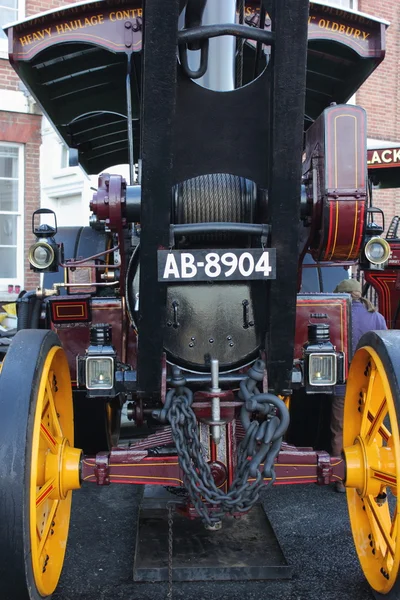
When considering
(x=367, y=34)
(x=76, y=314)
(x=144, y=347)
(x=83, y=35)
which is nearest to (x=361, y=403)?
(x=144, y=347)

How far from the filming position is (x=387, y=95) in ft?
35.7

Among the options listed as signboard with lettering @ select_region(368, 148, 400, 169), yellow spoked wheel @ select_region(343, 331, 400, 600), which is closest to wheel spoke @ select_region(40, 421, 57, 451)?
yellow spoked wheel @ select_region(343, 331, 400, 600)

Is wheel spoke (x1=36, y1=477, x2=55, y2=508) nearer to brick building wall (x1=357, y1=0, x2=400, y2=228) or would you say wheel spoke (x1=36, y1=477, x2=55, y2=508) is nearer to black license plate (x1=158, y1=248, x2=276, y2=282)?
black license plate (x1=158, y1=248, x2=276, y2=282)

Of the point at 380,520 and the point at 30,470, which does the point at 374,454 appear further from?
the point at 30,470

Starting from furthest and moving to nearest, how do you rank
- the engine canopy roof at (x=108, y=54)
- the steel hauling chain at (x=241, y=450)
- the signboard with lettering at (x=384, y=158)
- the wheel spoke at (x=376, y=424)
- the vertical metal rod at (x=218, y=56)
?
the signboard with lettering at (x=384, y=158) < the engine canopy roof at (x=108, y=54) < the wheel spoke at (x=376, y=424) < the vertical metal rod at (x=218, y=56) < the steel hauling chain at (x=241, y=450)

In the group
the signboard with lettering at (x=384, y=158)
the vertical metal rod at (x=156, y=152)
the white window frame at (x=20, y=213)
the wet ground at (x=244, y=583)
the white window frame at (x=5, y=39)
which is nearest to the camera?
the vertical metal rod at (x=156, y=152)

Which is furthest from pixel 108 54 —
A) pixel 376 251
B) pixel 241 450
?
pixel 241 450

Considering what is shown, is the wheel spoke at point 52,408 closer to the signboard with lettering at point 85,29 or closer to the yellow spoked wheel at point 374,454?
the yellow spoked wheel at point 374,454

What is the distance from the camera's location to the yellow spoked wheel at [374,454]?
6.34ft

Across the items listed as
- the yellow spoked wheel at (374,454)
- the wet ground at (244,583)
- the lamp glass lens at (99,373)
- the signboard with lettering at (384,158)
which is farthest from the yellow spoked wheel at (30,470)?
the signboard with lettering at (384,158)

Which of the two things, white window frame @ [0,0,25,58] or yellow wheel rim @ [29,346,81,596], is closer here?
yellow wheel rim @ [29,346,81,596]

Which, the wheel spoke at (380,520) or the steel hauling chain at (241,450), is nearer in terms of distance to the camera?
the steel hauling chain at (241,450)

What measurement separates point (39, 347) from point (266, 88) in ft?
3.47

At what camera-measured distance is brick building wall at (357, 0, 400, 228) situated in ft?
35.1
